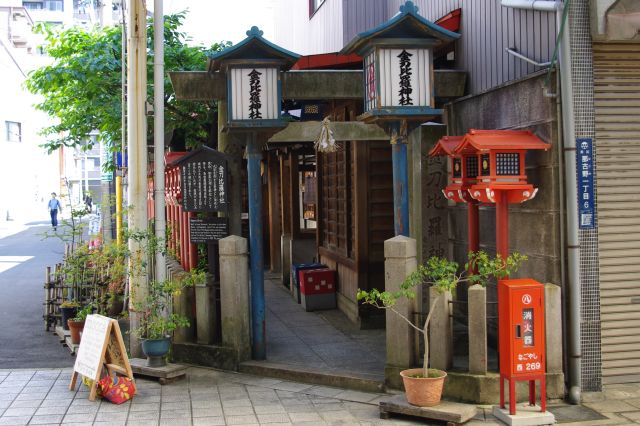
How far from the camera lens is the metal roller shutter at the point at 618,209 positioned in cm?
959

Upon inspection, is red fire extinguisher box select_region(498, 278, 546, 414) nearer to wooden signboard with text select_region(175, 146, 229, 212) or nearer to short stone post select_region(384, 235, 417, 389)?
short stone post select_region(384, 235, 417, 389)

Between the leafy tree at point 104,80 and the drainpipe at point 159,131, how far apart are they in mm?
6061

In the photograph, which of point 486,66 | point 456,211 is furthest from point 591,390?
point 486,66

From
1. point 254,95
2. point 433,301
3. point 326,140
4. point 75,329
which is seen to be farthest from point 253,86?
point 75,329

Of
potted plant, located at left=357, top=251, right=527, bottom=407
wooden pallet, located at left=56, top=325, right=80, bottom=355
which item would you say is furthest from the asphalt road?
potted plant, located at left=357, top=251, right=527, bottom=407

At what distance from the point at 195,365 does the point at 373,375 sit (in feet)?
9.88

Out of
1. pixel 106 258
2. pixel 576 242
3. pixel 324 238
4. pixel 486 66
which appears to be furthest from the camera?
pixel 324 238

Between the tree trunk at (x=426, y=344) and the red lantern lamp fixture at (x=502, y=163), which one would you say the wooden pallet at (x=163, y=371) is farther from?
the red lantern lamp fixture at (x=502, y=163)

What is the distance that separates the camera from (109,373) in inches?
399

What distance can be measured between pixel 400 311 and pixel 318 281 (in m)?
6.71

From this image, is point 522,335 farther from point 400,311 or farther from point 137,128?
point 137,128

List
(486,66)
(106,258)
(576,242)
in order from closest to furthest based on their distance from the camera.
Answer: (576,242) → (486,66) → (106,258)

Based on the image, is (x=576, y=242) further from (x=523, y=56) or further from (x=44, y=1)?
(x=44, y=1)

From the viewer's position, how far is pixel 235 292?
11.4 m
